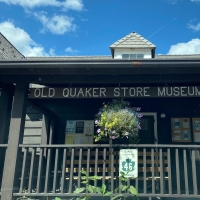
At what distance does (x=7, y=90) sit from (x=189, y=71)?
3516mm

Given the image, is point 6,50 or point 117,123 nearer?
point 117,123

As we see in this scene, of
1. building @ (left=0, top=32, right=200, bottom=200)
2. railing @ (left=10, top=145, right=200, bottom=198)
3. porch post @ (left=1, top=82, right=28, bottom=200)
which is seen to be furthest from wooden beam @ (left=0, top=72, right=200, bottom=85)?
railing @ (left=10, top=145, right=200, bottom=198)

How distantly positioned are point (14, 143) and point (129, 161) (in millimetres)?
2005

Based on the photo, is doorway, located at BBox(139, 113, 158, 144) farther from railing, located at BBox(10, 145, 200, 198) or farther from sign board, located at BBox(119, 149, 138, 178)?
sign board, located at BBox(119, 149, 138, 178)

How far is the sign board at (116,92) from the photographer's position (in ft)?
14.9

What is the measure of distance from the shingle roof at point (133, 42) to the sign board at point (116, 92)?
3.64 m

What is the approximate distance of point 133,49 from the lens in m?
8.05

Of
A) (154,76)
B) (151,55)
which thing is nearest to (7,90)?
(154,76)

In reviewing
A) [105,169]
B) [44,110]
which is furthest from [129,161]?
[44,110]

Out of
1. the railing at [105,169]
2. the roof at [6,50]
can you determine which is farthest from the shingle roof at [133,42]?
the railing at [105,169]

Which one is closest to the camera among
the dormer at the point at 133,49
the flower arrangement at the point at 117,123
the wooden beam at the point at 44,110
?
the flower arrangement at the point at 117,123

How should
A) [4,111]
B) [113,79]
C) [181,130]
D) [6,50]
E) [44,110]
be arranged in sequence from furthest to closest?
1. [6,50]
2. [181,130]
3. [44,110]
4. [4,111]
5. [113,79]

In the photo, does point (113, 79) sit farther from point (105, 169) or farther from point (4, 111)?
point (4, 111)

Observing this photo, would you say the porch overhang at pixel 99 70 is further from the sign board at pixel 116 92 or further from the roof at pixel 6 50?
the roof at pixel 6 50
